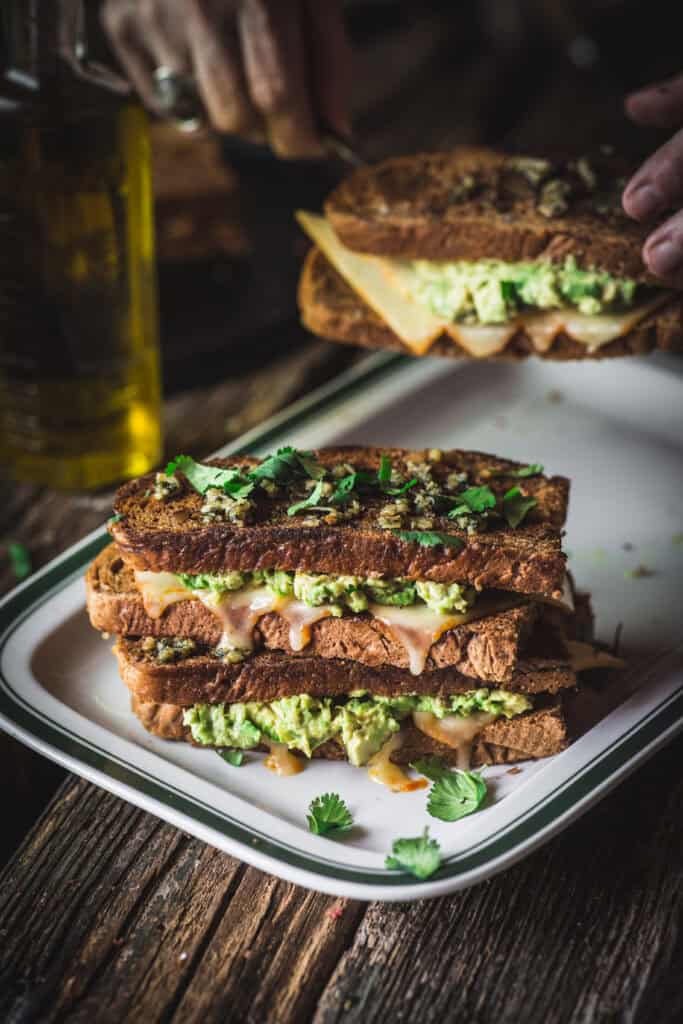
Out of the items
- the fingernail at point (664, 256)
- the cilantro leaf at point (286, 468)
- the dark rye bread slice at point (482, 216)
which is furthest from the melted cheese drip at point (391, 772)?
the dark rye bread slice at point (482, 216)

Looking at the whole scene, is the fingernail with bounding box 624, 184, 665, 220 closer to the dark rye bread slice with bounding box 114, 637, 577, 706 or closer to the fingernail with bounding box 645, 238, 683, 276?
the fingernail with bounding box 645, 238, 683, 276

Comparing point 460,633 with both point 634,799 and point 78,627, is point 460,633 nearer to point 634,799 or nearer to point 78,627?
point 634,799

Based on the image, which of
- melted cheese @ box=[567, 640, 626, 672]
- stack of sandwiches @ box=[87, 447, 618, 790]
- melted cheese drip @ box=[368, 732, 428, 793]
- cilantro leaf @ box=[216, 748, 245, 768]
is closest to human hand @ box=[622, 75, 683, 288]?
stack of sandwiches @ box=[87, 447, 618, 790]

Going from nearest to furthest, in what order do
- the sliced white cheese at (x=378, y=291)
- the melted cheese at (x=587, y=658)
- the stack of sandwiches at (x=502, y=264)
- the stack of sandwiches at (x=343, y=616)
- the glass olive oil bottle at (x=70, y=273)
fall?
the stack of sandwiches at (x=343, y=616), the melted cheese at (x=587, y=658), the glass olive oil bottle at (x=70, y=273), the stack of sandwiches at (x=502, y=264), the sliced white cheese at (x=378, y=291)

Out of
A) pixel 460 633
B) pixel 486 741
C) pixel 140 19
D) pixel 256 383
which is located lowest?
pixel 256 383

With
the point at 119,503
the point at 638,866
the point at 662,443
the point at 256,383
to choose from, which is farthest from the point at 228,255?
the point at 638,866

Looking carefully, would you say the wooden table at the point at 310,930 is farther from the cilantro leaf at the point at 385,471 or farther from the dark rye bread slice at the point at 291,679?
the cilantro leaf at the point at 385,471

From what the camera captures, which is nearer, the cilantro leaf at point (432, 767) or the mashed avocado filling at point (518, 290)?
the cilantro leaf at point (432, 767)
